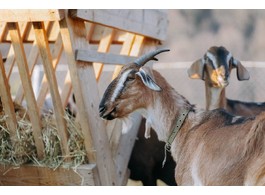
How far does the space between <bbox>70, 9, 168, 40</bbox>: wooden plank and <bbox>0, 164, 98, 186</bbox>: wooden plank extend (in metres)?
1.32

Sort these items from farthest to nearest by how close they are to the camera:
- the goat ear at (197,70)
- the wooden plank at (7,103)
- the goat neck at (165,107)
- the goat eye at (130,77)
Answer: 1. the goat ear at (197,70)
2. the wooden plank at (7,103)
3. the goat neck at (165,107)
4. the goat eye at (130,77)

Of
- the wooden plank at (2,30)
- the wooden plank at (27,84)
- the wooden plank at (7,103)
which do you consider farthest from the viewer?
the wooden plank at (2,30)

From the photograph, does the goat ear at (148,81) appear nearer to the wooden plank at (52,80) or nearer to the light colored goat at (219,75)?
the wooden plank at (52,80)

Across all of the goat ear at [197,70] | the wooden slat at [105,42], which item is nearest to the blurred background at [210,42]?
the goat ear at [197,70]

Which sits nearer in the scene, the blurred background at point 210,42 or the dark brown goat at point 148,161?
the dark brown goat at point 148,161

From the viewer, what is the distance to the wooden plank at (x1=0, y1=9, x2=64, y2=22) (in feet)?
17.2

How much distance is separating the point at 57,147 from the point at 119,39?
1575 millimetres

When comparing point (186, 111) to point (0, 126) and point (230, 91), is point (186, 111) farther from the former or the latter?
point (230, 91)

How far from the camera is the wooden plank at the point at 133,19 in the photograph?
18.3 ft

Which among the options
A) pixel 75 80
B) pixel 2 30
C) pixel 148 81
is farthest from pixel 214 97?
pixel 2 30

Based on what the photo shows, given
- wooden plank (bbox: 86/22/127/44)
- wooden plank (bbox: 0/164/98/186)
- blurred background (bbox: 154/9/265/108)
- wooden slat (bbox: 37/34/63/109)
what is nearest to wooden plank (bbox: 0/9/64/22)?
wooden slat (bbox: 37/34/63/109)

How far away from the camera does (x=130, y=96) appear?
4980 millimetres

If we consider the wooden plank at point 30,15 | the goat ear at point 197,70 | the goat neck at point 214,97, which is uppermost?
the wooden plank at point 30,15

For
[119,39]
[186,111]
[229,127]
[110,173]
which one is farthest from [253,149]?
[119,39]
